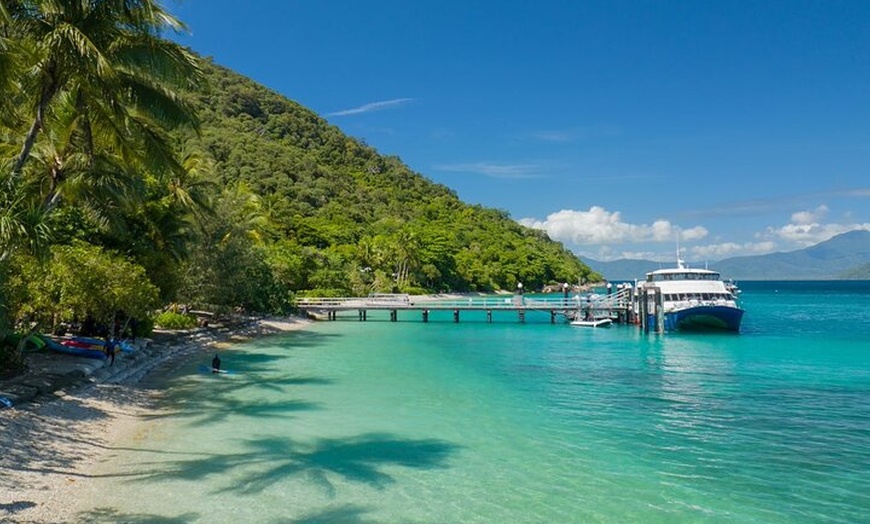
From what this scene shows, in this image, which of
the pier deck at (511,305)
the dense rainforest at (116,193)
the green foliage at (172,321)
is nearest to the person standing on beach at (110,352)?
the dense rainforest at (116,193)

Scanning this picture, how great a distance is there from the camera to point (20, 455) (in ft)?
34.2

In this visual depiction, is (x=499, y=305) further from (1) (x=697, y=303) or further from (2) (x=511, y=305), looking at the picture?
(1) (x=697, y=303)

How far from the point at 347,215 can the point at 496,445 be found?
9762 cm

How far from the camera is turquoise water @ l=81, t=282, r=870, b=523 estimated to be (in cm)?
960

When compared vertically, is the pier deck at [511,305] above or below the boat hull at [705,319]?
above

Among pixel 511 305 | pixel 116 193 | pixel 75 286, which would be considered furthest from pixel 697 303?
pixel 75 286

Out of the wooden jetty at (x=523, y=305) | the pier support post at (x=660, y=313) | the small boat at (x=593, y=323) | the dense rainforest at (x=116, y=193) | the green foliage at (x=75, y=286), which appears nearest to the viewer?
the dense rainforest at (x=116, y=193)

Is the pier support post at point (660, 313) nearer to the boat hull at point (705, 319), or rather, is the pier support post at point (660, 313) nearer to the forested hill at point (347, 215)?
the boat hull at point (705, 319)

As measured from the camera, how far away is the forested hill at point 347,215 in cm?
7600

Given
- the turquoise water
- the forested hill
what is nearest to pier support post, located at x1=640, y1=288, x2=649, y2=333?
the turquoise water

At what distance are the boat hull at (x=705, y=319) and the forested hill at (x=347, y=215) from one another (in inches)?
1274

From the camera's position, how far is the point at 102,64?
9672mm

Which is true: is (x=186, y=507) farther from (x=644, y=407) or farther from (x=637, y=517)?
(x=644, y=407)

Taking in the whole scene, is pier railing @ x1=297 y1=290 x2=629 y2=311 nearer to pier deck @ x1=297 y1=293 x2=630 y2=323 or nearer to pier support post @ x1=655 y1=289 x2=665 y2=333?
pier deck @ x1=297 y1=293 x2=630 y2=323
